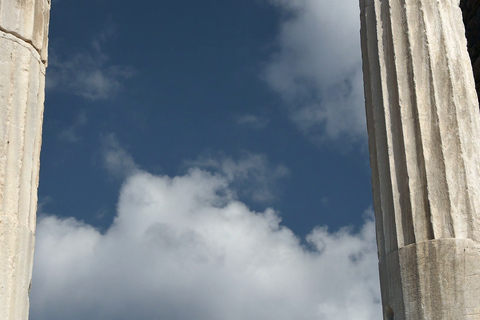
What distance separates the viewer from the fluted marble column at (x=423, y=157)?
9.60 metres

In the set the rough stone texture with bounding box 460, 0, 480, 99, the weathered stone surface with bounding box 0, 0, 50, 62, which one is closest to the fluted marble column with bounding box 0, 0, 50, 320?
the weathered stone surface with bounding box 0, 0, 50, 62

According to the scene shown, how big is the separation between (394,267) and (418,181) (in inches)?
42.7

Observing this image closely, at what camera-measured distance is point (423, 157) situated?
1032 centimetres

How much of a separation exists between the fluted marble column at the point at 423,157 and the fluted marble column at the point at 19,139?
14.3 feet

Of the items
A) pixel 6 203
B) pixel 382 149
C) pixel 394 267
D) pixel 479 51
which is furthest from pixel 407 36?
pixel 479 51

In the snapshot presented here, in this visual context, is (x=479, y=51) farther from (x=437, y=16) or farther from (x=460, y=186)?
(x=460, y=186)

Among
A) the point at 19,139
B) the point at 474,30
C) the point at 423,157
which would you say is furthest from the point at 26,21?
the point at 474,30

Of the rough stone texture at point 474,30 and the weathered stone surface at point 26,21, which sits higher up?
the rough stone texture at point 474,30

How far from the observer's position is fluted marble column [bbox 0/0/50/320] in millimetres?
10250

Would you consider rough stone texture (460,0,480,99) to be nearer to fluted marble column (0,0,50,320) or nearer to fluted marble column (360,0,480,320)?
fluted marble column (360,0,480,320)

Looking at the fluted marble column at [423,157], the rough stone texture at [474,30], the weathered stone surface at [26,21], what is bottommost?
the fluted marble column at [423,157]

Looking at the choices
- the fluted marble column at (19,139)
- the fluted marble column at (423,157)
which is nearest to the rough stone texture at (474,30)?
the fluted marble column at (423,157)

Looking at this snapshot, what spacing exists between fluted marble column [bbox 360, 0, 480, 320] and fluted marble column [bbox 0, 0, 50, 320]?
4.37 meters

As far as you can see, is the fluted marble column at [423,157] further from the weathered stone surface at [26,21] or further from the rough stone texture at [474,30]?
the rough stone texture at [474,30]
